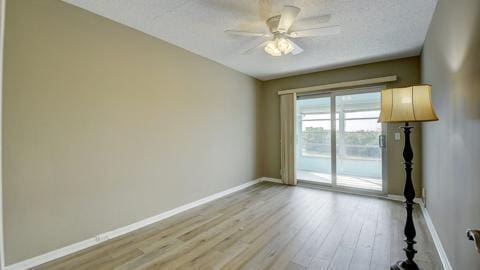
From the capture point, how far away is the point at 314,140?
16.2ft

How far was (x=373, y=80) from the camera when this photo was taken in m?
4.00

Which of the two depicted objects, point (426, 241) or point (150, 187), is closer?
point (426, 241)

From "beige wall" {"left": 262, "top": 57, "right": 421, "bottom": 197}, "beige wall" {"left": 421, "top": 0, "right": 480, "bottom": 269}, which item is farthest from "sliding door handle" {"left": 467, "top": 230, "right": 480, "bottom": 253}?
"beige wall" {"left": 262, "top": 57, "right": 421, "bottom": 197}

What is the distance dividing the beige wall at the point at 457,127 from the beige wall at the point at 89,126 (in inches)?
124

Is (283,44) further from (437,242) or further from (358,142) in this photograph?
(358,142)

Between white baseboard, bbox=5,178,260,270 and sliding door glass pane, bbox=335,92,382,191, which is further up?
sliding door glass pane, bbox=335,92,382,191

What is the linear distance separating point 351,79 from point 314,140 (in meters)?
1.48

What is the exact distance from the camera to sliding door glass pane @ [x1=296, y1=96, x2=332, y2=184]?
15.5 feet

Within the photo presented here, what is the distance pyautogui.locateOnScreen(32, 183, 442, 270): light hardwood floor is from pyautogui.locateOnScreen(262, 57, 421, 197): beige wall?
0.66 m

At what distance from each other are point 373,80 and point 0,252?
16.2 ft

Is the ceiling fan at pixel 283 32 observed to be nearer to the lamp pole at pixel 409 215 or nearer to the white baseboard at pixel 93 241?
the lamp pole at pixel 409 215

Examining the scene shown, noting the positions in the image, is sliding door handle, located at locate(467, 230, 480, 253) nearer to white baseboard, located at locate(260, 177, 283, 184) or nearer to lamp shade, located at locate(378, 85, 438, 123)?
lamp shade, located at locate(378, 85, 438, 123)

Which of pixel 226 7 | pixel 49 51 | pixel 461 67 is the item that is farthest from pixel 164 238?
pixel 461 67

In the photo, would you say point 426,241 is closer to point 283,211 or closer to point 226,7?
point 283,211
